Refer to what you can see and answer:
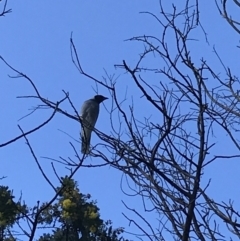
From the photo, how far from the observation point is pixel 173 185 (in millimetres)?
2404

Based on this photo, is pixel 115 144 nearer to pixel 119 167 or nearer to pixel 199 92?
pixel 119 167

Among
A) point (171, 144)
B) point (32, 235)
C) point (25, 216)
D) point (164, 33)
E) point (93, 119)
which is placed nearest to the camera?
point (32, 235)

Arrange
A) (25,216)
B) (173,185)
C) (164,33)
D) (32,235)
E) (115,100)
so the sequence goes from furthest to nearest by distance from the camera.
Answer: (164,33) < (115,100) < (173,185) < (25,216) < (32,235)

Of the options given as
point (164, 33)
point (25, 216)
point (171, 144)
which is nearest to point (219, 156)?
point (171, 144)

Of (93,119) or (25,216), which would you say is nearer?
(25,216)

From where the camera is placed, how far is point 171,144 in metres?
2.81

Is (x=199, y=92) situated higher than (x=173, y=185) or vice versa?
(x=199, y=92)

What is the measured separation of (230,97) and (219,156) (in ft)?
1.73

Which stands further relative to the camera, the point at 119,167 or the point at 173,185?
the point at 119,167

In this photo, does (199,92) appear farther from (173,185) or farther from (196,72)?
(173,185)

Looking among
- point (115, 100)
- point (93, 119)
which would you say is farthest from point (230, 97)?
point (93, 119)

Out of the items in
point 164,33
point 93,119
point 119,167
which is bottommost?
point 119,167

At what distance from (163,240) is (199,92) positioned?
0.67 m

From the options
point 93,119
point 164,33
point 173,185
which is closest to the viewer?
point 173,185
